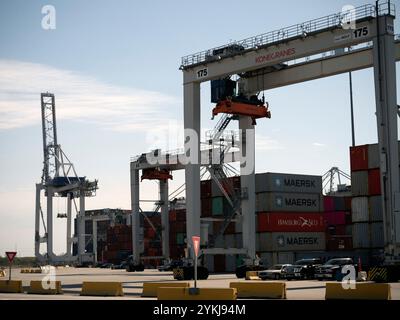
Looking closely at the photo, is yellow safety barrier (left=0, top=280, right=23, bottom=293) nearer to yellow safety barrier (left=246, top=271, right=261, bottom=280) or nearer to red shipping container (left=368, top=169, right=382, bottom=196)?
yellow safety barrier (left=246, top=271, right=261, bottom=280)

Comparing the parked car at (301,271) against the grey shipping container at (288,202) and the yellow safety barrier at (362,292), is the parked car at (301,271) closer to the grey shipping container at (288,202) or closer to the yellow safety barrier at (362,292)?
the yellow safety barrier at (362,292)

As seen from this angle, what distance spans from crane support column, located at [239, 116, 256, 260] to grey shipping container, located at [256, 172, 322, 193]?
18.5 meters

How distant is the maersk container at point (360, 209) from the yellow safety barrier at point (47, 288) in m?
32.0

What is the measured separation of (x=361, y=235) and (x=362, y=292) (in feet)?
110

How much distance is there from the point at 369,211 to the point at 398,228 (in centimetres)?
1976

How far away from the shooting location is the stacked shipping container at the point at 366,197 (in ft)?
178

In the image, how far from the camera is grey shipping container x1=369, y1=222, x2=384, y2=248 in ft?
178

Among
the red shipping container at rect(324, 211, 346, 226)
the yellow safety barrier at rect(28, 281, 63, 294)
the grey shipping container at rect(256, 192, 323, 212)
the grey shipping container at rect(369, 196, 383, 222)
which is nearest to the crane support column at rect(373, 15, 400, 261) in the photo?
the yellow safety barrier at rect(28, 281, 63, 294)

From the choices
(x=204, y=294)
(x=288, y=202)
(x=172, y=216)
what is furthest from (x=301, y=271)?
(x=172, y=216)

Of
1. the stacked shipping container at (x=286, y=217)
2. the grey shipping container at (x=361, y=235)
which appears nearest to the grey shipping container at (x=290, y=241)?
the stacked shipping container at (x=286, y=217)
